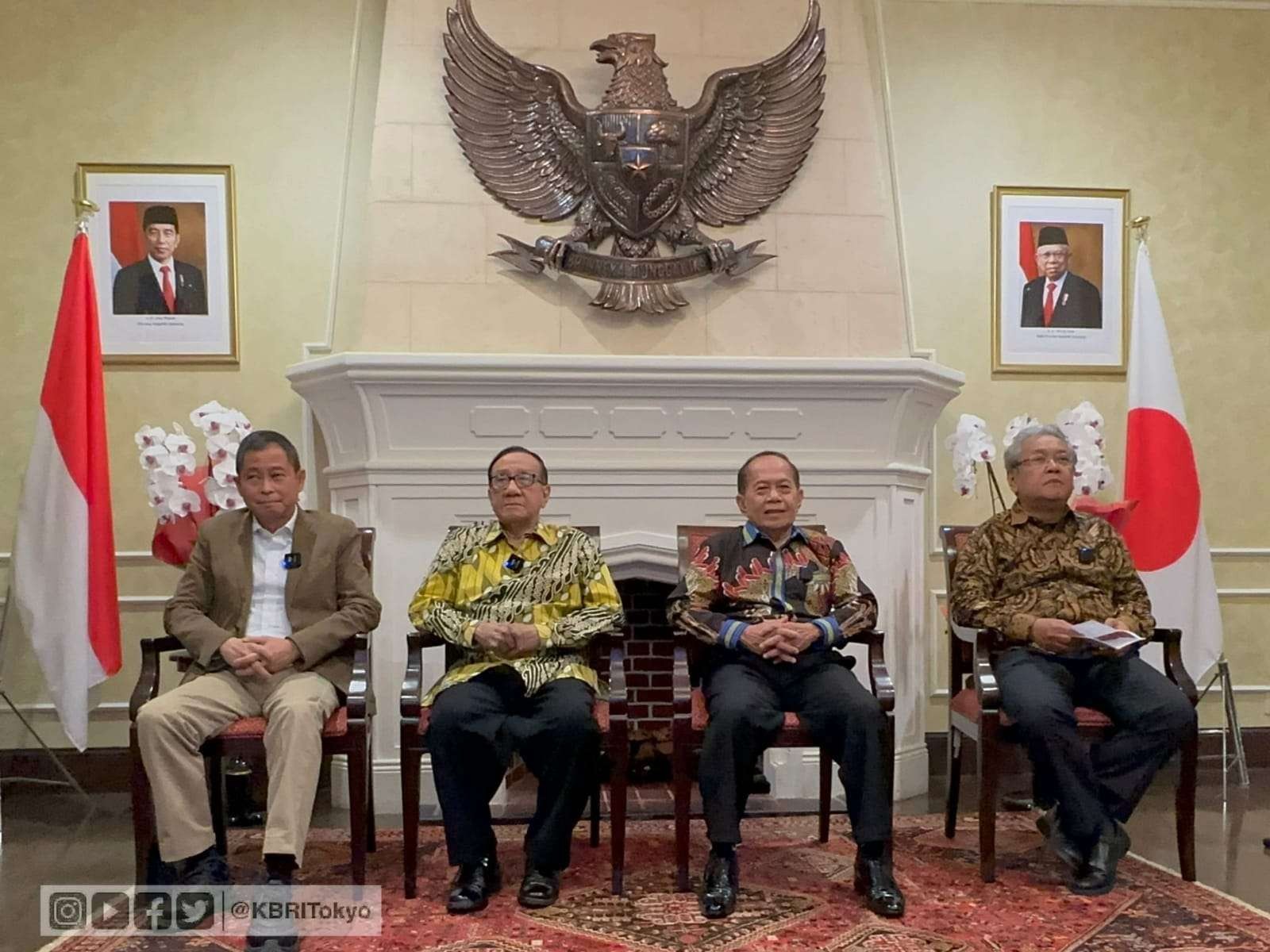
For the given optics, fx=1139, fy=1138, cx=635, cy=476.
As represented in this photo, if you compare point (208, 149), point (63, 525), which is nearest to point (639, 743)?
point (63, 525)

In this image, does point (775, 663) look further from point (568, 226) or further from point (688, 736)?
point (568, 226)

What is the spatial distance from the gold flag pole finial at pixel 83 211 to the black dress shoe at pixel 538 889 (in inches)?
119

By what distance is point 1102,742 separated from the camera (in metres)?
3.21

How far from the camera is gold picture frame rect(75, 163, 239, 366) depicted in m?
4.73

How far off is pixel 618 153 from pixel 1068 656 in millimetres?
2437

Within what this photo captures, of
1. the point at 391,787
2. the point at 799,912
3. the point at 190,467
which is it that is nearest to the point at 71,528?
the point at 190,467

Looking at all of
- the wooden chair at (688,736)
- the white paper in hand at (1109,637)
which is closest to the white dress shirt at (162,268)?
the wooden chair at (688,736)

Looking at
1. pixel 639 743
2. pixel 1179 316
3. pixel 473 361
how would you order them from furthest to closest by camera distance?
pixel 1179 316, pixel 639 743, pixel 473 361

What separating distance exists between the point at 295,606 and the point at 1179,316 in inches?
160

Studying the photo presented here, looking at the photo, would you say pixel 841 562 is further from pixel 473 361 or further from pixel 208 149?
pixel 208 149

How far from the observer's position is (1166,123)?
5.18 m

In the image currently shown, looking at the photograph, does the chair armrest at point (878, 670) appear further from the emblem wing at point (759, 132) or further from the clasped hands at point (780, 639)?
the emblem wing at point (759, 132)

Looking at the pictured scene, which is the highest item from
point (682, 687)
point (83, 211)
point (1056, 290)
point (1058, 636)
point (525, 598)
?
point (83, 211)

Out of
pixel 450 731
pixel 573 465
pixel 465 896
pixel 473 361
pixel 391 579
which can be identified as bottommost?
pixel 465 896
